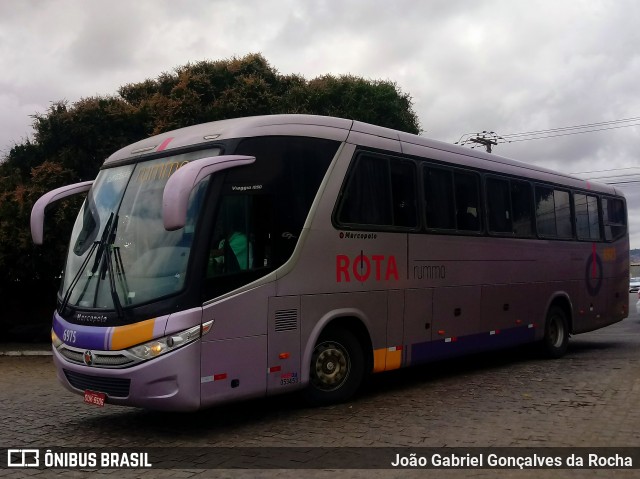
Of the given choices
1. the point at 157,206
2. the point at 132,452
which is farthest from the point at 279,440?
the point at 157,206

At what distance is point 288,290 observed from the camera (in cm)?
745

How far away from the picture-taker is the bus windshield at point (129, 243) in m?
6.68

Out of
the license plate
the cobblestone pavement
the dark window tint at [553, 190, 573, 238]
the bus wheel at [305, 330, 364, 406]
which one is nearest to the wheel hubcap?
the bus wheel at [305, 330, 364, 406]

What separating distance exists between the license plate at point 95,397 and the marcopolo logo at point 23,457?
664 millimetres

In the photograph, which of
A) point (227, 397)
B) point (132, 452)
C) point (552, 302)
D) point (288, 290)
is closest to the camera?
point (132, 452)

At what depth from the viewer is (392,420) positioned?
7426 mm

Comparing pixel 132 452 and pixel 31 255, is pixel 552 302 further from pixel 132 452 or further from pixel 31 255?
pixel 31 255

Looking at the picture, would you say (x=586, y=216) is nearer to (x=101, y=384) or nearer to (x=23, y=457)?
(x=101, y=384)

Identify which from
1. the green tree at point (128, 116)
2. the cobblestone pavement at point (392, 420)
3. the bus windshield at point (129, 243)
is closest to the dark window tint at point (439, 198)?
the cobblestone pavement at point (392, 420)

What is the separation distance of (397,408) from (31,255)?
9.50 meters

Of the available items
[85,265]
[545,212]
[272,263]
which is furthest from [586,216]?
[85,265]

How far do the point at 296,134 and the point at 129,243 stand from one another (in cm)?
228

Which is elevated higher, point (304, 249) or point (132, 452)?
point (304, 249)

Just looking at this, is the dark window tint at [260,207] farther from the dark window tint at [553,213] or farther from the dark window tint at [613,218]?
the dark window tint at [613,218]
